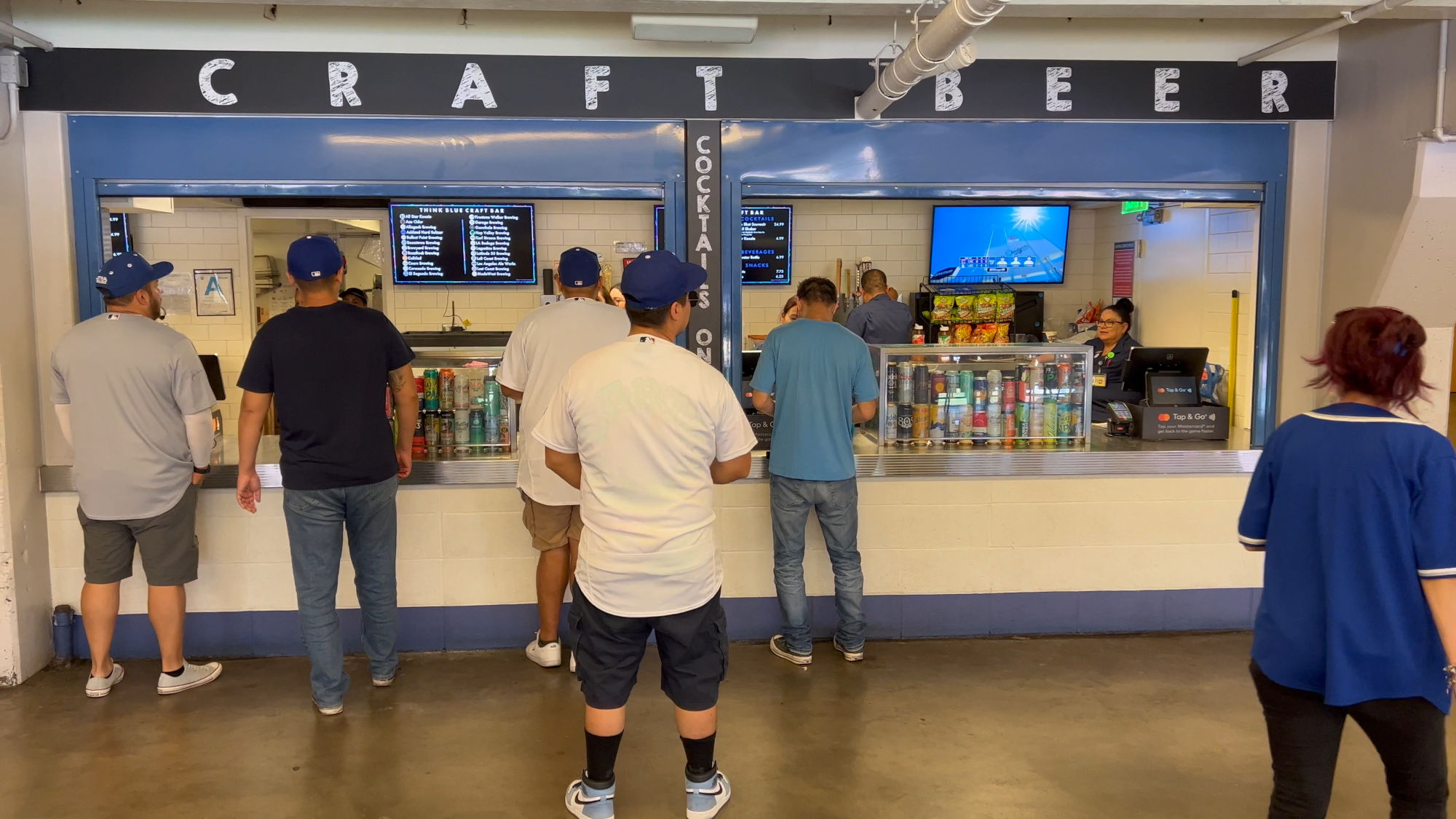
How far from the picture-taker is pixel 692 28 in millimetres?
4387

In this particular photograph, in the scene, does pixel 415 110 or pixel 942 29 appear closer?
pixel 942 29

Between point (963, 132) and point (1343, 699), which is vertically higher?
point (963, 132)

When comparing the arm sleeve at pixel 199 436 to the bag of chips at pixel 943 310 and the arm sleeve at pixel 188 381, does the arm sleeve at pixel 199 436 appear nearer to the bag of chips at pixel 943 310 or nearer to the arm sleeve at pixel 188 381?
the arm sleeve at pixel 188 381

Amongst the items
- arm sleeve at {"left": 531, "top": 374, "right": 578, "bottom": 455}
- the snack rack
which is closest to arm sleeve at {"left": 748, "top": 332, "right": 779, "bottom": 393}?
arm sleeve at {"left": 531, "top": 374, "right": 578, "bottom": 455}

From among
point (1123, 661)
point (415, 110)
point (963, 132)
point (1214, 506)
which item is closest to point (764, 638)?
point (1123, 661)

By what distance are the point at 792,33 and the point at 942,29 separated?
1.51 metres

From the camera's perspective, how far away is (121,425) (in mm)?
3871

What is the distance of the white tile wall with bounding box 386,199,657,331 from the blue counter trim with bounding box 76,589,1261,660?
3.60 m

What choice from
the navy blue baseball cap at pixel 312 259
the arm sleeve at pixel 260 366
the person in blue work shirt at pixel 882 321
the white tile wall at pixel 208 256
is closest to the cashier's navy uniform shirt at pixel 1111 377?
the person in blue work shirt at pixel 882 321

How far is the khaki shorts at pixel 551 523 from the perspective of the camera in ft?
13.7

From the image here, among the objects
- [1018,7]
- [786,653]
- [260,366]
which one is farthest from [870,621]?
[260,366]

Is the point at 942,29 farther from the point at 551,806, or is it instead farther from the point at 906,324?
the point at 906,324

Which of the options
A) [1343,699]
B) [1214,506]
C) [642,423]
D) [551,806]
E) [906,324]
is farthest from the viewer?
[906,324]

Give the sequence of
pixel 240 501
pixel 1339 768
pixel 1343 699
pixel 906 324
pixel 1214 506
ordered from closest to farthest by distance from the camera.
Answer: pixel 1343 699, pixel 1339 768, pixel 240 501, pixel 1214 506, pixel 906 324
